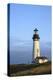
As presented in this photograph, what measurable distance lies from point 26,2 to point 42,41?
0.41m

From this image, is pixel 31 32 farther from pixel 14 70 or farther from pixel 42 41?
Answer: pixel 14 70

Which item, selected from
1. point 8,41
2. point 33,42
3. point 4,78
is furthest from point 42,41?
point 4,78

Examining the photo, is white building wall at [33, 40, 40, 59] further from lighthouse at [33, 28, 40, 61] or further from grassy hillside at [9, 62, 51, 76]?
grassy hillside at [9, 62, 51, 76]

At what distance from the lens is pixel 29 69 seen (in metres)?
1.79

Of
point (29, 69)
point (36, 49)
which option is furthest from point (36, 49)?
point (29, 69)

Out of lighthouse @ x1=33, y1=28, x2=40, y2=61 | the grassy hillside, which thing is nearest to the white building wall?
lighthouse @ x1=33, y1=28, x2=40, y2=61

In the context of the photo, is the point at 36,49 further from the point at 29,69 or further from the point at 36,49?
the point at 29,69

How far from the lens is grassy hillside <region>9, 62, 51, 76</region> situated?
5.78 feet

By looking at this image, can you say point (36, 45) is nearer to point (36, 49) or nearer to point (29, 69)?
point (36, 49)

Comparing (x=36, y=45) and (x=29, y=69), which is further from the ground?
(x=36, y=45)

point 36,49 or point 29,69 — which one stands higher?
point 36,49

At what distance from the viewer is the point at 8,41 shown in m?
1.76

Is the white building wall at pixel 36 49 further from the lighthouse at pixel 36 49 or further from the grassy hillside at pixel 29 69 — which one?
the grassy hillside at pixel 29 69

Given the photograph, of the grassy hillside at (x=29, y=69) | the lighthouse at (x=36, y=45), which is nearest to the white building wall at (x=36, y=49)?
the lighthouse at (x=36, y=45)
